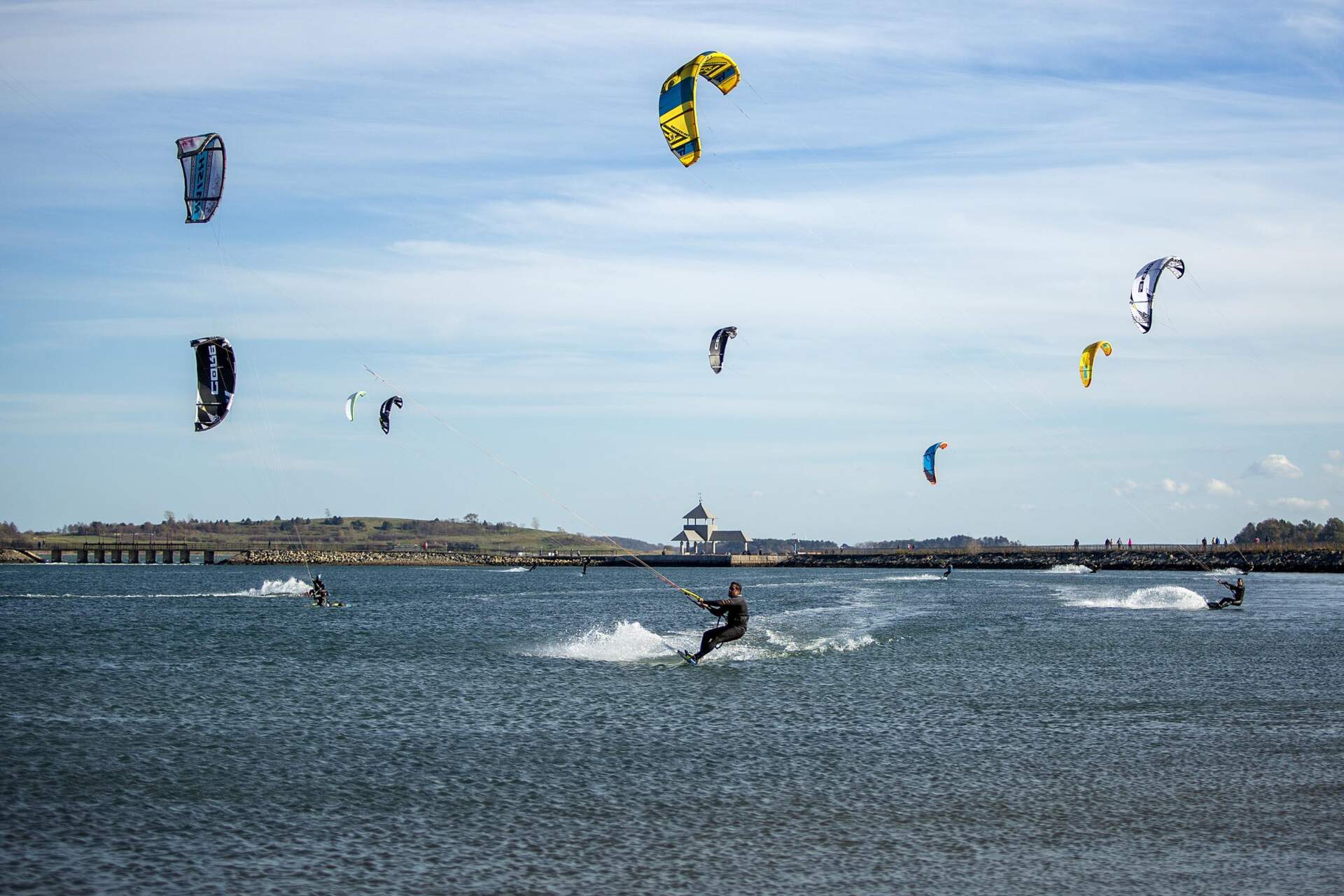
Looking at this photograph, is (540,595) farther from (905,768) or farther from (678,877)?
(678,877)

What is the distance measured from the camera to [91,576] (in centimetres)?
9562

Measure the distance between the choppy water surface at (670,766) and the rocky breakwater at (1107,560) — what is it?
6298cm

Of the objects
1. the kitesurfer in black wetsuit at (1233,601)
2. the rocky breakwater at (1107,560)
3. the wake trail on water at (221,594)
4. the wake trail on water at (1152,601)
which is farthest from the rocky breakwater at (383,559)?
the kitesurfer in black wetsuit at (1233,601)

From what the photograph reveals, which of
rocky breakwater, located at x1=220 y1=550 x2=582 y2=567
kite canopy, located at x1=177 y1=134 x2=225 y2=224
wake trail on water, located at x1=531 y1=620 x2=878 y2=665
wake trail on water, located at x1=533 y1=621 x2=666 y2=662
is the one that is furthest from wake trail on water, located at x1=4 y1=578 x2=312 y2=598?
rocky breakwater, located at x1=220 y1=550 x2=582 y2=567

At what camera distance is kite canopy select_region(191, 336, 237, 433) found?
24.8 metres

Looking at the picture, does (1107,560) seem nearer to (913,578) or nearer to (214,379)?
(913,578)

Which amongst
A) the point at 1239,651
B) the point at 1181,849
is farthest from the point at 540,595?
the point at 1181,849

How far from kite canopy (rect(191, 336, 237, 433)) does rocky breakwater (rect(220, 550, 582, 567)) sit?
116088mm

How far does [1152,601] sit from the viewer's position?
52562 millimetres

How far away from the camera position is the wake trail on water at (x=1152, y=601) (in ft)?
161

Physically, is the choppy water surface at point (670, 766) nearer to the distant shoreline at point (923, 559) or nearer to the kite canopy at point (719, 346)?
the kite canopy at point (719, 346)

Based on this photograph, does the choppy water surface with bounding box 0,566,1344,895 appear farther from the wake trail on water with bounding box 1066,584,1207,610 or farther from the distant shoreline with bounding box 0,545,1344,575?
the distant shoreline with bounding box 0,545,1344,575

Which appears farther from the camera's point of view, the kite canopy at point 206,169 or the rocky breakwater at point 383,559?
the rocky breakwater at point 383,559

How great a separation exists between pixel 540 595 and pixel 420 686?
138ft
